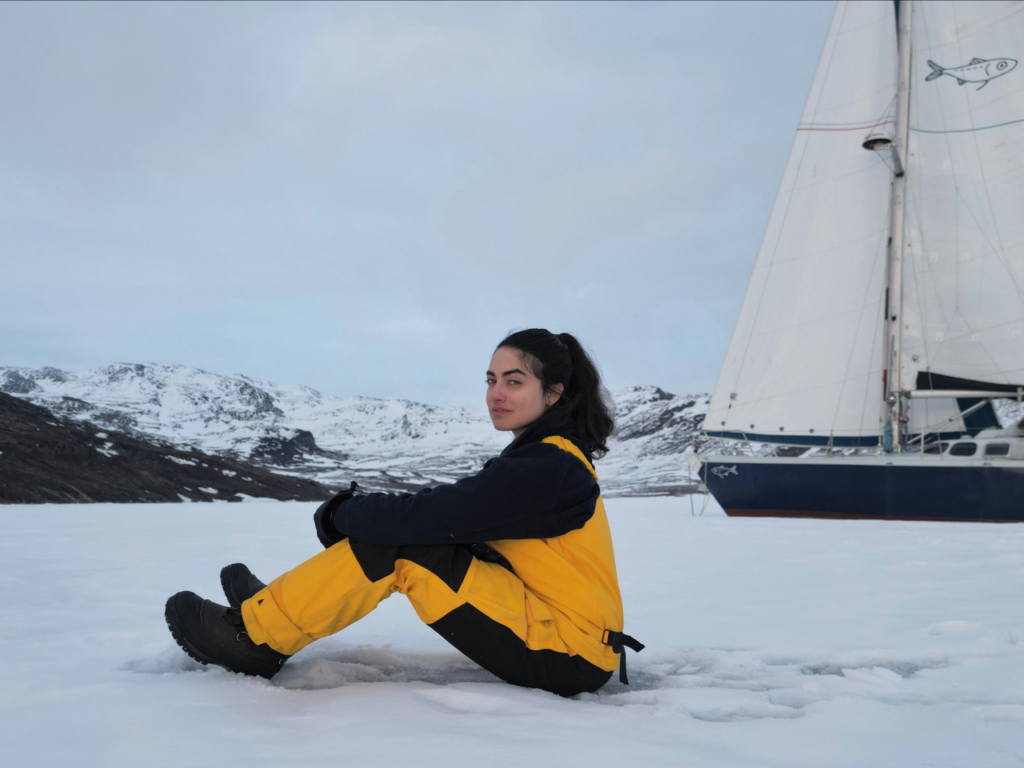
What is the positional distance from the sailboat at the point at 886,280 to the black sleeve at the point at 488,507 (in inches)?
409

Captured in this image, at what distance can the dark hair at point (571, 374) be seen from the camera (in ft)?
6.54

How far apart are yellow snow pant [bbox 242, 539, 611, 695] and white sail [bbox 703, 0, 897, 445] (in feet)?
37.7

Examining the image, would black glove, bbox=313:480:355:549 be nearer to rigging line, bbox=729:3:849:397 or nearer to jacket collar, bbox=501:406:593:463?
jacket collar, bbox=501:406:593:463

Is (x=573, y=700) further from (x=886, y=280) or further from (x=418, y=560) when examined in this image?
(x=886, y=280)

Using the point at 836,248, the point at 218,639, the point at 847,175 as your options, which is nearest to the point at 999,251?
the point at 836,248

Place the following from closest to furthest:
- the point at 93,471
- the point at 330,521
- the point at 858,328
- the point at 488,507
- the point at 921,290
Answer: the point at 488,507 < the point at 330,521 < the point at 921,290 < the point at 858,328 < the point at 93,471

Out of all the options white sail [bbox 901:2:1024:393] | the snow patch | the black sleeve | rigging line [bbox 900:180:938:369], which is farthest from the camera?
the snow patch

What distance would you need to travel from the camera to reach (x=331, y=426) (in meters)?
152

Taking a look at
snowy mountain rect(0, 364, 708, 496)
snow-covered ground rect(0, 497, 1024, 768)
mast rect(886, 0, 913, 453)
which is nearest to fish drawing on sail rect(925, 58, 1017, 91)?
mast rect(886, 0, 913, 453)

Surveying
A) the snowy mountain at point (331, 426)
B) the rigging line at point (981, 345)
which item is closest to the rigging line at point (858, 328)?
the rigging line at point (981, 345)

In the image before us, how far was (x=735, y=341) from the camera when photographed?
42.7ft

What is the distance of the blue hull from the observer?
400 inches

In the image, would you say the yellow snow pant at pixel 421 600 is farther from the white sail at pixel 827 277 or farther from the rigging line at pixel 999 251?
the rigging line at pixel 999 251

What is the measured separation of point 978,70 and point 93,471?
74.8ft
